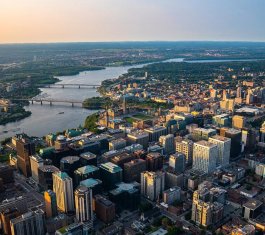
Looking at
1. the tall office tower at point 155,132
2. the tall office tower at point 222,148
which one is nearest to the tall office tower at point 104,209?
the tall office tower at point 222,148

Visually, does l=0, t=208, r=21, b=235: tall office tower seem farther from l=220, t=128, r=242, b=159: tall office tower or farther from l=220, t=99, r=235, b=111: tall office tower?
l=220, t=99, r=235, b=111: tall office tower

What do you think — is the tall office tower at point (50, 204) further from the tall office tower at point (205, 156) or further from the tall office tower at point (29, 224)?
the tall office tower at point (205, 156)

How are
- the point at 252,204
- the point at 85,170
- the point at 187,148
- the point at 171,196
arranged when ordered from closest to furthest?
1. the point at 252,204
2. the point at 171,196
3. the point at 85,170
4. the point at 187,148

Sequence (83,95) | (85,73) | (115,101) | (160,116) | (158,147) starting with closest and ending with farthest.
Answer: (158,147) < (160,116) < (115,101) < (83,95) < (85,73)

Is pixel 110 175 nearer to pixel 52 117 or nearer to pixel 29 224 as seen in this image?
pixel 29 224

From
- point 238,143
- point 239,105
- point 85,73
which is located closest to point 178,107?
point 239,105

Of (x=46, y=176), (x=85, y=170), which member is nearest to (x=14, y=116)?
(x=46, y=176)

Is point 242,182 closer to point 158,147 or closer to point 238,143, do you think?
point 238,143
